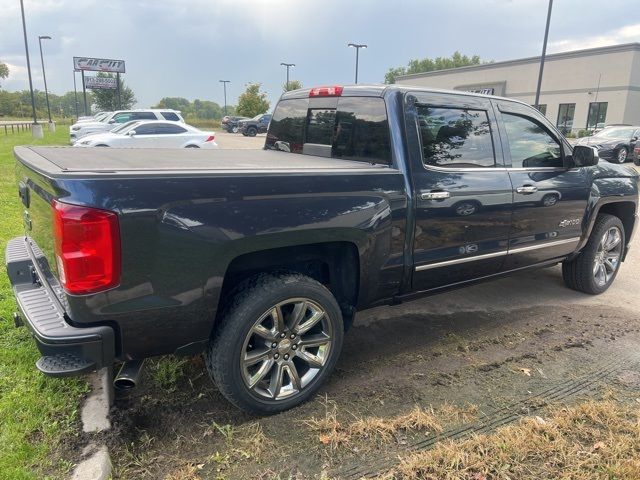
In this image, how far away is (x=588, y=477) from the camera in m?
2.41

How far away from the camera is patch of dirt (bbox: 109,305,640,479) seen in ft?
8.32

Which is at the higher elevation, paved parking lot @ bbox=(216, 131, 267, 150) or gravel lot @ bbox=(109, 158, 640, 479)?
gravel lot @ bbox=(109, 158, 640, 479)

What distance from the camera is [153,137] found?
1533 cm

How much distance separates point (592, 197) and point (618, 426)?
7.90ft

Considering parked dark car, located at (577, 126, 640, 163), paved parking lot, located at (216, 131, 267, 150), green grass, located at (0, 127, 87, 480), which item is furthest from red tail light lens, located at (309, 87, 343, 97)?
parked dark car, located at (577, 126, 640, 163)

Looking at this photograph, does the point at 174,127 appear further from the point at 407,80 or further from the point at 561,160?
the point at 407,80

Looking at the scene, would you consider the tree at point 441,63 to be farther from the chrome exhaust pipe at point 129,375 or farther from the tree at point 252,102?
the chrome exhaust pipe at point 129,375

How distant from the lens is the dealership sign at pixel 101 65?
48.0 metres

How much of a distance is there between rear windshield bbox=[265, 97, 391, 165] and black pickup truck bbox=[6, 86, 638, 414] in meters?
0.01

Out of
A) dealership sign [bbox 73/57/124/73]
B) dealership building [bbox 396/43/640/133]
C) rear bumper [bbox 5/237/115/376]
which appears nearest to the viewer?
rear bumper [bbox 5/237/115/376]

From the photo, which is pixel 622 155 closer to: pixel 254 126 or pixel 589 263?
pixel 589 263

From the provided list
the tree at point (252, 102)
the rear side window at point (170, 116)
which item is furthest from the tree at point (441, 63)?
the rear side window at point (170, 116)

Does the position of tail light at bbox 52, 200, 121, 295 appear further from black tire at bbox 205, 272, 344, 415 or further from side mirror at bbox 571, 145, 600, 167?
side mirror at bbox 571, 145, 600, 167

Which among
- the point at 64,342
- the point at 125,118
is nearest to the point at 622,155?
the point at 125,118
